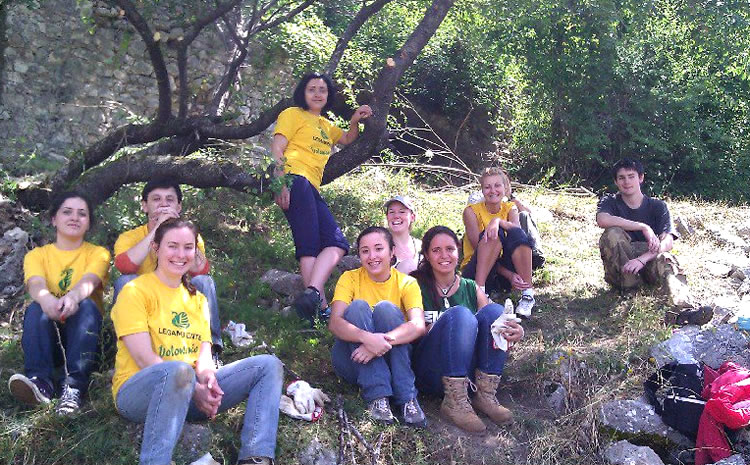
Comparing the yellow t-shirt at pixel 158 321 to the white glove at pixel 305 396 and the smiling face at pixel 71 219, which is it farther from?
the smiling face at pixel 71 219

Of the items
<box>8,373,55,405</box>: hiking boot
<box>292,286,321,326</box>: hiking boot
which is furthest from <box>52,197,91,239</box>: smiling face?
<box>292,286,321,326</box>: hiking boot

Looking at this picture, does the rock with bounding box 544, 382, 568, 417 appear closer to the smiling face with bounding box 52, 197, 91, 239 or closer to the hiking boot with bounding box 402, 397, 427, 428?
the hiking boot with bounding box 402, 397, 427, 428

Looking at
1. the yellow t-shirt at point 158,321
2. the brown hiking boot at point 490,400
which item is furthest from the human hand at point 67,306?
the brown hiking boot at point 490,400

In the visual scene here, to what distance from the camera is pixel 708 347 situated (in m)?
4.57

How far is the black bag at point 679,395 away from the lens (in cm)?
396

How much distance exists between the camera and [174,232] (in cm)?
370

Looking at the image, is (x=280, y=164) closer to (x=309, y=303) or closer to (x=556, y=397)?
(x=309, y=303)

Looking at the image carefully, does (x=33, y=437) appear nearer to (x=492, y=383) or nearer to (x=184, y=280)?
(x=184, y=280)

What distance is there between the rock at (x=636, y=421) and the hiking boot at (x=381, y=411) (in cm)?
115

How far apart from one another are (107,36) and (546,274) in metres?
5.48

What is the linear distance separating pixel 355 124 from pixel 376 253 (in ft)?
5.53

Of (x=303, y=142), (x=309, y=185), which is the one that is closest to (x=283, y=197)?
(x=309, y=185)

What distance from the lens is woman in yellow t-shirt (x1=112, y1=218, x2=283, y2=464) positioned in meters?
3.32

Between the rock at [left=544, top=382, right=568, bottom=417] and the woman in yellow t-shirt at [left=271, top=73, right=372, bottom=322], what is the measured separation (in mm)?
1416
